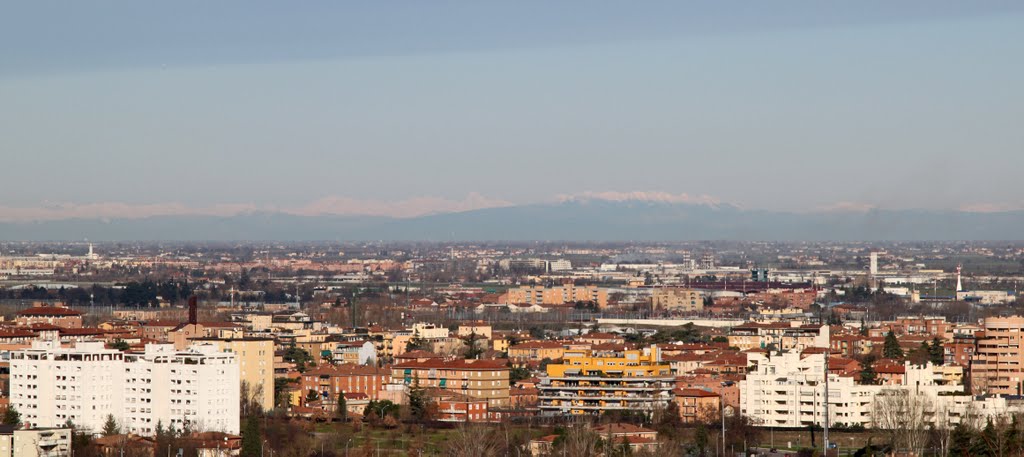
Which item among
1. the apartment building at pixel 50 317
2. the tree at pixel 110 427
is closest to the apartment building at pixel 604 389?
the tree at pixel 110 427

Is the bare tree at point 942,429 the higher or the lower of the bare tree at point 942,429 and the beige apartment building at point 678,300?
the lower

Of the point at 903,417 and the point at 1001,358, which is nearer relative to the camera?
the point at 903,417

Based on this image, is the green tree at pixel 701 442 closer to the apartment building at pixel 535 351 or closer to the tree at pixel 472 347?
the tree at pixel 472 347

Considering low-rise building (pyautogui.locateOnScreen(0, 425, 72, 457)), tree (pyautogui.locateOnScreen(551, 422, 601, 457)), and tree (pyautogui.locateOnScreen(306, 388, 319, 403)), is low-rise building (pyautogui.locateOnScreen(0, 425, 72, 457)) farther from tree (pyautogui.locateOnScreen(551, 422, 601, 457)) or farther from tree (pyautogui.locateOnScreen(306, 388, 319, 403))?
tree (pyautogui.locateOnScreen(306, 388, 319, 403))

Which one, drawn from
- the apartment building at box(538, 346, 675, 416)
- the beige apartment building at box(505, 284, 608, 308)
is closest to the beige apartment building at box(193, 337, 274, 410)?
the apartment building at box(538, 346, 675, 416)

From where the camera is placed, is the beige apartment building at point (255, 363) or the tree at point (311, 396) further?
the tree at point (311, 396)

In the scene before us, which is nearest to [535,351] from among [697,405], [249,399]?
[697,405]

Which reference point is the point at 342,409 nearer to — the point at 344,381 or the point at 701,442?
the point at 344,381
